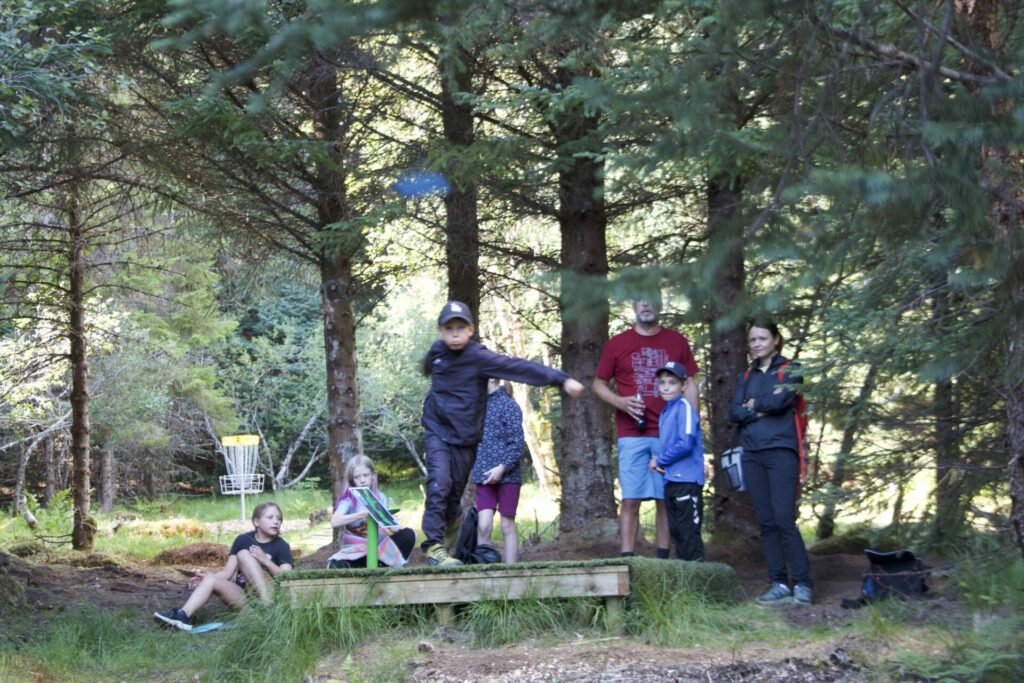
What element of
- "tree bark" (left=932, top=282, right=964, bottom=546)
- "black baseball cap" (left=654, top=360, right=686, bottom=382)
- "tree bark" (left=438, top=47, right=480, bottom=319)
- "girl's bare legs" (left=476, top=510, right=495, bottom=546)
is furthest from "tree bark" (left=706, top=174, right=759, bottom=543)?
"girl's bare legs" (left=476, top=510, right=495, bottom=546)

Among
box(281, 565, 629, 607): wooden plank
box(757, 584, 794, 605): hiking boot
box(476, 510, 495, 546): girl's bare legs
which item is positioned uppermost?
box(476, 510, 495, 546): girl's bare legs

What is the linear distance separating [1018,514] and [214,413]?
850 inches

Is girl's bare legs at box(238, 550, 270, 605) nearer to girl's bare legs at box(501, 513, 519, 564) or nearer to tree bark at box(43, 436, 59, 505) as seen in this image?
girl's bare legs at box(501, 513, 519, 564)

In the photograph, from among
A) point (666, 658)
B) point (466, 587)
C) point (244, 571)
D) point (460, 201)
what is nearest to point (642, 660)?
point (666, 658)

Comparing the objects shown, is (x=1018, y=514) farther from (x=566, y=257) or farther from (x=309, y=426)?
(x=309, y=426)

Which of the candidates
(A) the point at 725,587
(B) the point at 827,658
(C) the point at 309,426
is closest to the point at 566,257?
(A) the point at 725,587

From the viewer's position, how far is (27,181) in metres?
10.3

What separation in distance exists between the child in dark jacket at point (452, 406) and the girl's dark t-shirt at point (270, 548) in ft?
5.23

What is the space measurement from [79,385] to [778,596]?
952 centimetres

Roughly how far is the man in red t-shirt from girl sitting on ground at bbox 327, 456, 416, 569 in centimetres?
154

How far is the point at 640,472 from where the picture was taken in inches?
287

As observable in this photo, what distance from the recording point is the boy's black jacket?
6.84 m

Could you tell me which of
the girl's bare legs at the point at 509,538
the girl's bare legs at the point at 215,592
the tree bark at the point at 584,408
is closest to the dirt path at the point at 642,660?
the girl's bare legs at the point at 509,538

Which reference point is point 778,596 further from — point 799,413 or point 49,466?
point 49,466
